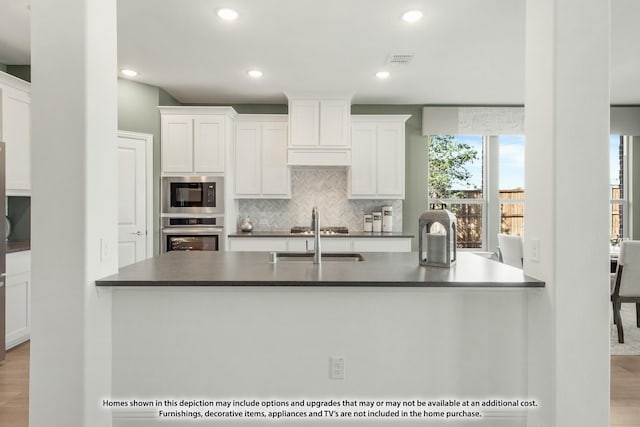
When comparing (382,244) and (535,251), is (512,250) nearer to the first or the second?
(382,244)

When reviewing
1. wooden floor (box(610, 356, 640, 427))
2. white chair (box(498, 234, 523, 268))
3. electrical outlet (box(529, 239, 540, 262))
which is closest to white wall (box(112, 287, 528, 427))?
electrical outlet (box(529, 239, 540, 262))

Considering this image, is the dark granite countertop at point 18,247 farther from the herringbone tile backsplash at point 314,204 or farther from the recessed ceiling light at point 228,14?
the recessed ceiling light at point 228,14

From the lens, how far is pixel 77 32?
67.3 inches

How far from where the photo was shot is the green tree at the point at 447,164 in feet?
18.4

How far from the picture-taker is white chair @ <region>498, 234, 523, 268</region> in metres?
4.03

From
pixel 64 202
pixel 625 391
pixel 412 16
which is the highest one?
pixel 412 16

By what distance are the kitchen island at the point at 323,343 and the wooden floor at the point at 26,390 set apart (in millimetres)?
899

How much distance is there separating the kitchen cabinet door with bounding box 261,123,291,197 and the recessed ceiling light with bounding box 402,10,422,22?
2.40 meters

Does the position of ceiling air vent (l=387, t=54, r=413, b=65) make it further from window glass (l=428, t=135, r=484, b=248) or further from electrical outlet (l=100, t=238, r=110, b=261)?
electrical outlet (l=100, t=238, r=110, b=261)

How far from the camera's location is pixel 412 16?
2.93 m

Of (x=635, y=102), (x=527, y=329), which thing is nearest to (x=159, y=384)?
(x=527, y=329)

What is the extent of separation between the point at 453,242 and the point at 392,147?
9.56 ft

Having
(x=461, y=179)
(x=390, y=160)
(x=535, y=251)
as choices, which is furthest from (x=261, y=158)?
(x=535, y=251)

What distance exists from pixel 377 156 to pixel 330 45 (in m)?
1.89
